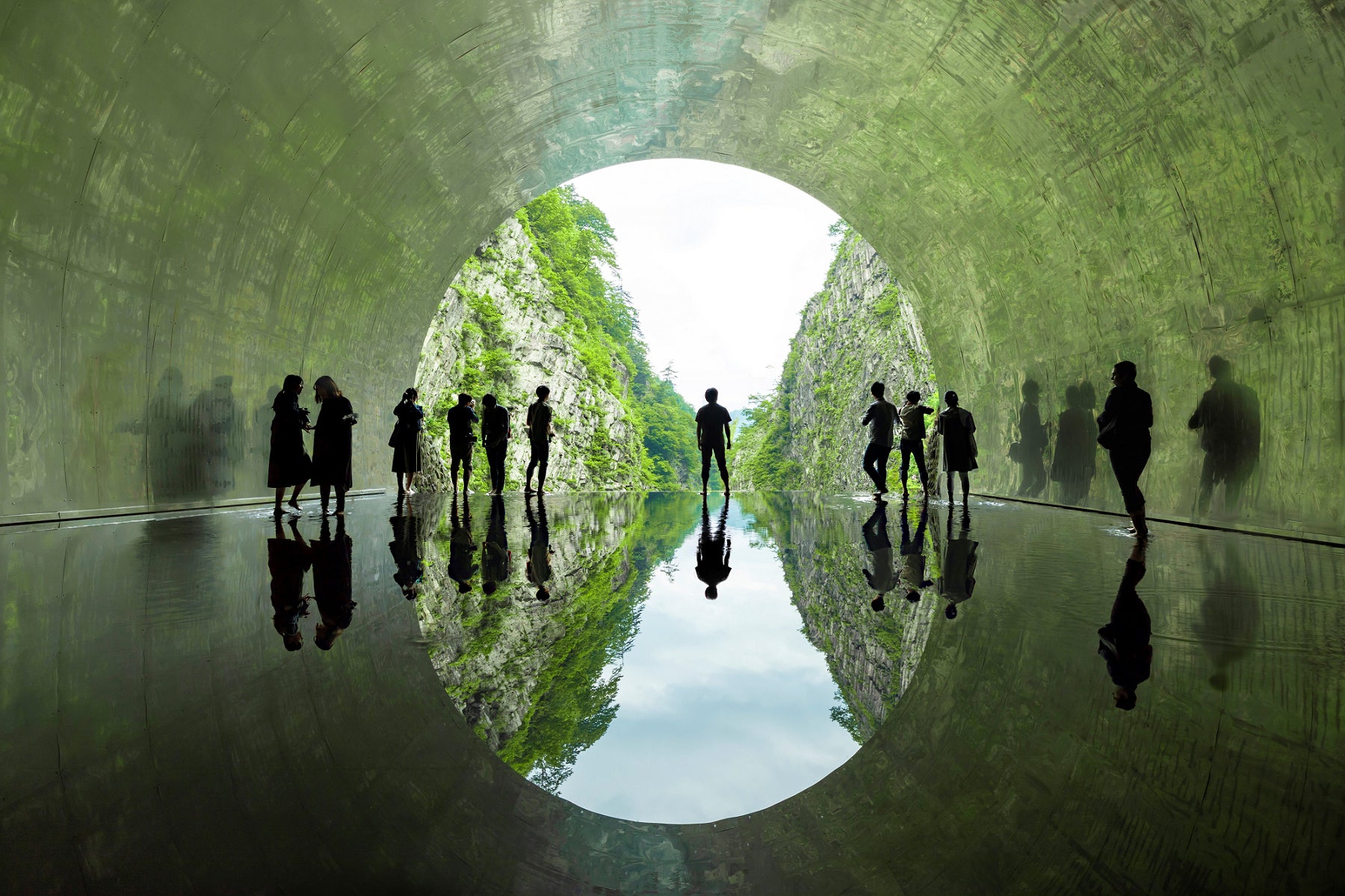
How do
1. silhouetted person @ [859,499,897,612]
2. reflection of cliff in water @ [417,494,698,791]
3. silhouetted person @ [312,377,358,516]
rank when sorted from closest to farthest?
reflection of cliff in water @ [417,494,698,791] → silhouetted person @ [859,499,897,612] → silhouetted person @ [312,377,358,516]

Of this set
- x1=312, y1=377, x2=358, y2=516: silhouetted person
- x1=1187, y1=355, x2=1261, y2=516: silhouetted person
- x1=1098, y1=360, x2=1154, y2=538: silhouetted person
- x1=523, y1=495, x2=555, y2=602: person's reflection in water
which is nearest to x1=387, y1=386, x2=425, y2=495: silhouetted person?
x1=312, y1=377, x2=358, y2=516: silhouetted person

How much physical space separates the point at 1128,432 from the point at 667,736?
701cm

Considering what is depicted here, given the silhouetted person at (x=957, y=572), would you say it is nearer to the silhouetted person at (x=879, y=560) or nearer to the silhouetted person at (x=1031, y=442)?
the silhouetted person at (x=879, y=560)

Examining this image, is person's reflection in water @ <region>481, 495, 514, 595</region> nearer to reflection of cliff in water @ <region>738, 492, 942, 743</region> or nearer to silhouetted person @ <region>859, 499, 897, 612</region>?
reflection of cliff in water @ <region>738, 492, 942, 743</region>

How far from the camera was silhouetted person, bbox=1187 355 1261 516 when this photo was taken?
323 inches

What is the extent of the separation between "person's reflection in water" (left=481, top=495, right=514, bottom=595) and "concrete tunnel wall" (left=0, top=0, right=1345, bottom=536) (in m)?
4.13

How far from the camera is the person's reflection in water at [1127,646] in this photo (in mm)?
2660

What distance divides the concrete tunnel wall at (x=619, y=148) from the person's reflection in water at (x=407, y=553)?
2.89 metres

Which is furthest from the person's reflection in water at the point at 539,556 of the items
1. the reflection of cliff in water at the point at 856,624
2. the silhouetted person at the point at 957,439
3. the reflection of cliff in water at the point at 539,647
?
the silhouetted person at the point at 957,439

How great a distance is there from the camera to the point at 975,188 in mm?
12211

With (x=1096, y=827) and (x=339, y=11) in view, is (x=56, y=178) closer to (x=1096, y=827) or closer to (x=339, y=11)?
(x=339, y=11)

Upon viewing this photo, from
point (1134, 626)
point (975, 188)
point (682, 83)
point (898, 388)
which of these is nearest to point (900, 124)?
point (975, 188)

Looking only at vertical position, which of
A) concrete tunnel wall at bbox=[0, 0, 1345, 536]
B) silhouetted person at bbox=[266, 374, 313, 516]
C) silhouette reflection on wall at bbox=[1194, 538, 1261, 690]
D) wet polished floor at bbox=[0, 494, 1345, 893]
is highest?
concrete tunnel wall at bbox=[0, 0, 1345, 536]

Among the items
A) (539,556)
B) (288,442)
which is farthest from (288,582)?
(288,442)
